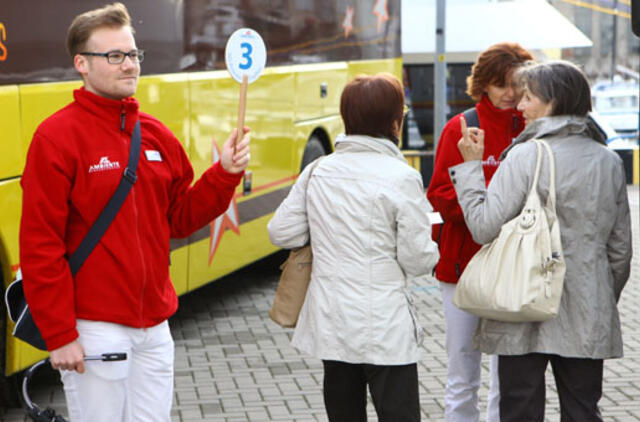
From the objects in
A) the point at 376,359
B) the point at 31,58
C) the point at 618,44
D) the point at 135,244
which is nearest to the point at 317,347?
the point at 376,359

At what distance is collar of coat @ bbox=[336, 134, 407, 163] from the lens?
3.71 metres

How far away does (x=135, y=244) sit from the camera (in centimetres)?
331

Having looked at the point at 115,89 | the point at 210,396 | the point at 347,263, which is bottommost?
the point at 210,396

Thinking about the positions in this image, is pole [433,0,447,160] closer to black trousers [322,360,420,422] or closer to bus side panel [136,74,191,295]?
bus side panel [136,74,191,295]

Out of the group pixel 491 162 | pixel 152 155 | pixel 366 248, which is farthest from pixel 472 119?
pixel 152 155

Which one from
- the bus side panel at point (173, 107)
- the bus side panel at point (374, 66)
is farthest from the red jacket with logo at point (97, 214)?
the bus side panel at point (374, 66)

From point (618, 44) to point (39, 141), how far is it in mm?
35147

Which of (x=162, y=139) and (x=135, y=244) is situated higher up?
(x=162, y=139)

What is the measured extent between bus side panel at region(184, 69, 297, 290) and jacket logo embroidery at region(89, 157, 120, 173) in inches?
147

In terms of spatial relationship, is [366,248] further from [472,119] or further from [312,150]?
[312,150]

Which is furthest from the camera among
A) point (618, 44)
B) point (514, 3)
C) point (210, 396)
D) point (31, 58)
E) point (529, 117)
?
point (618, 44)

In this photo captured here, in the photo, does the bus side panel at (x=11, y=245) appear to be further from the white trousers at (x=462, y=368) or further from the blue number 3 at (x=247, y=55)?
the white trousers at (x=462, y=368)

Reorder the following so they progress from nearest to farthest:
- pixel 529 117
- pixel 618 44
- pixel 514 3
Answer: pixel 529 117 < pixel 514 3 < pixel 618 44

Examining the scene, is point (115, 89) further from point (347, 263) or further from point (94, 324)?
point (347, 263)
